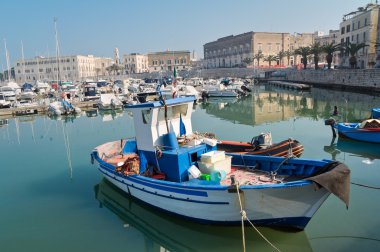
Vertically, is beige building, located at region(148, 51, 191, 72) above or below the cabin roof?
above

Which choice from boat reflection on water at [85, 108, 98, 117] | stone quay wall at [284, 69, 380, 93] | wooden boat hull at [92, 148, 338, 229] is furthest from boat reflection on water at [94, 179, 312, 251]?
stone quay wall at [284, 69, 380, 93]

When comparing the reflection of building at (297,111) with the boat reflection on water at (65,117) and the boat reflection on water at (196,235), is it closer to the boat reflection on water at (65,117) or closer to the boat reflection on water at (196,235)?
the boat reflection on water at (65,117)

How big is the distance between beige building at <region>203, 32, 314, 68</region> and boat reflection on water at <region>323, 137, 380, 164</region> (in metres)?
78.3

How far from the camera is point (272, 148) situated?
37.7 feet

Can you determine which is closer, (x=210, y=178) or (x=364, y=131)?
(x=210, y=178)

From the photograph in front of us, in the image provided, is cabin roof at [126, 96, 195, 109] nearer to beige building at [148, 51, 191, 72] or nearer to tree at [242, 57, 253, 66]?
tree at [242, 57, 253, 66]

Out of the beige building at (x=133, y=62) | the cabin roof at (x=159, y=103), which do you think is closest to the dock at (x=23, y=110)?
the cabin roof at (x=159, y=103)

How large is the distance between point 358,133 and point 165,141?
1136cm

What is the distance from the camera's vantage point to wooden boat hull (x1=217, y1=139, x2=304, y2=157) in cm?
1132

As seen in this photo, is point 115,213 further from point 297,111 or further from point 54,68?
point 54,68

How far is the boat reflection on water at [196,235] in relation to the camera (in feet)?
24.5

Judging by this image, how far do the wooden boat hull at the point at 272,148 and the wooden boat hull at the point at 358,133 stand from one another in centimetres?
546

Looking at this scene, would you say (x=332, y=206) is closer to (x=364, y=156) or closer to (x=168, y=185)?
(x=168, y=185)

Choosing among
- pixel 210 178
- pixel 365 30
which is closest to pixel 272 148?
pixel 210 178
